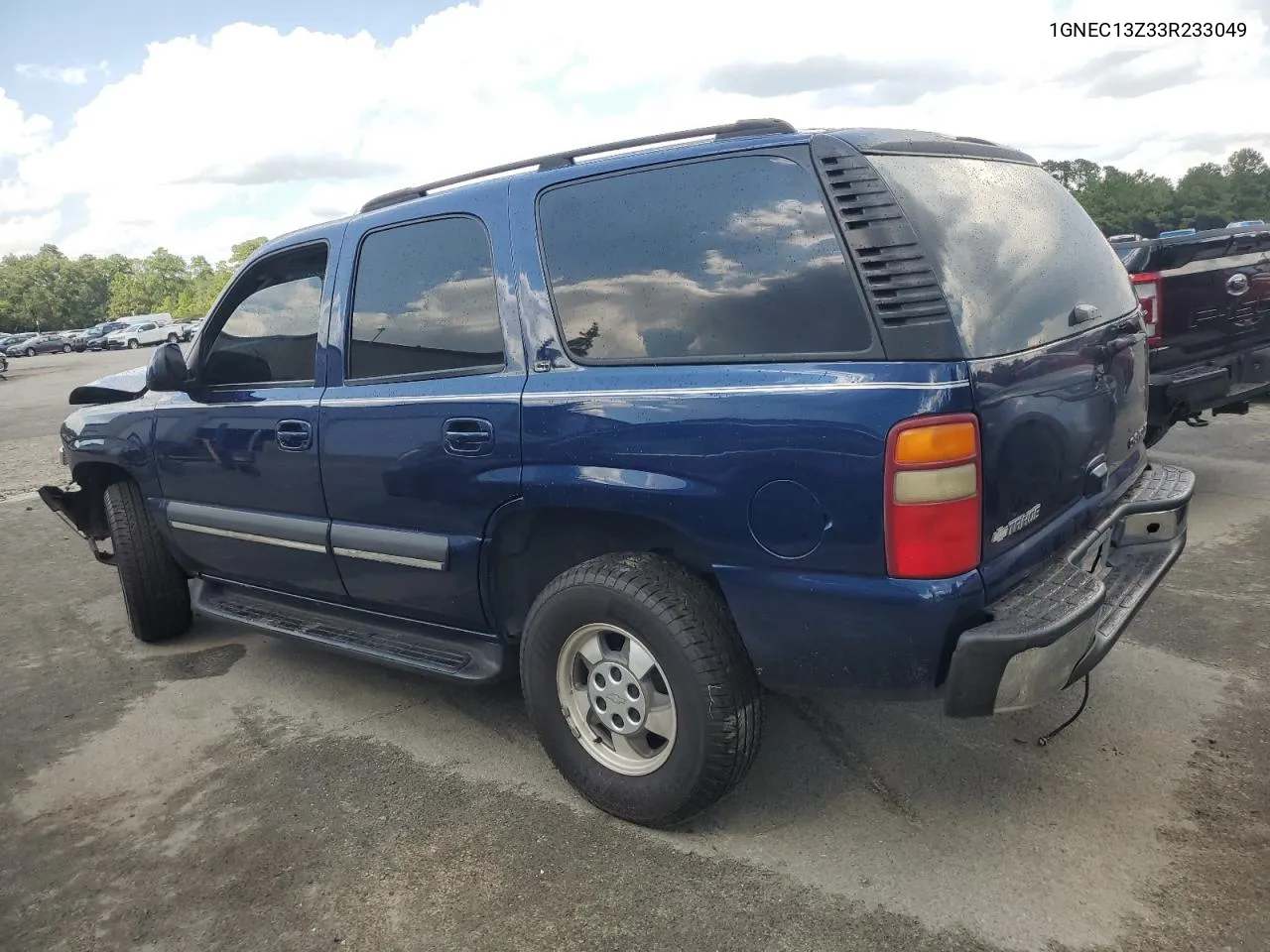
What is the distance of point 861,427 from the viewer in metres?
2.23

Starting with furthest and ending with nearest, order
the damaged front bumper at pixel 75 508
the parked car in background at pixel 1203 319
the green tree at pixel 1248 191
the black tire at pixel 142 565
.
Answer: the green tree at pixel 1248 191
the parked car in background at pixel 1203 319
the damaged front bumper at pixel 75 508
the black tire at pixel 142 565

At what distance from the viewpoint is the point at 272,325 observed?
379cm

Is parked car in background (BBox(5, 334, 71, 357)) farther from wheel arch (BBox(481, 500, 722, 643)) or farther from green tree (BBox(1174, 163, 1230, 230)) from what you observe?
green tree (BBox(1174, 163, 1230, 230))

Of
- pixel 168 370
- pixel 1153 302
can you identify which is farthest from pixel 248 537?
pixel 1153 302

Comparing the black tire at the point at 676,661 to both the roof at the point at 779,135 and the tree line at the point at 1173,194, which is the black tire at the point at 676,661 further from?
the tree line at the point at 1173,194

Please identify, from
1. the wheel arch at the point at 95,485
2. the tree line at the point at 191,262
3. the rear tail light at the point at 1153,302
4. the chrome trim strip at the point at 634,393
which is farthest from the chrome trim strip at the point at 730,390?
the tree line at the point at 191,262

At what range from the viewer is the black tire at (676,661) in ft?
8.34

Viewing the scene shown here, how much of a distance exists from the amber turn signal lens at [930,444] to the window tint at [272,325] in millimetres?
2306

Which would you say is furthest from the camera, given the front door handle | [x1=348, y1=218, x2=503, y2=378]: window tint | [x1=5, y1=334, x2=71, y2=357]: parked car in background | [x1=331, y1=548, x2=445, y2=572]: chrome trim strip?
[x1=5, y1=334, x2=71, y2=357]: parked car in background

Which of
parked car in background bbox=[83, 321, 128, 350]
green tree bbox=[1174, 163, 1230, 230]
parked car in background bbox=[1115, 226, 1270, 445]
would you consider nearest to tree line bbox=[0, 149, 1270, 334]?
green tree bbox=[1174, 163, 1230, 230]

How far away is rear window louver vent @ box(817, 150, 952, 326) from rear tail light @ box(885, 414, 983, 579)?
274 millimetres

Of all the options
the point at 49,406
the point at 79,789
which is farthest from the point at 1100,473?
the point at 49,406

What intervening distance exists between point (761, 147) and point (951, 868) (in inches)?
78.2

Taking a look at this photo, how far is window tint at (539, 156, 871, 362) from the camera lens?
7.77ft
